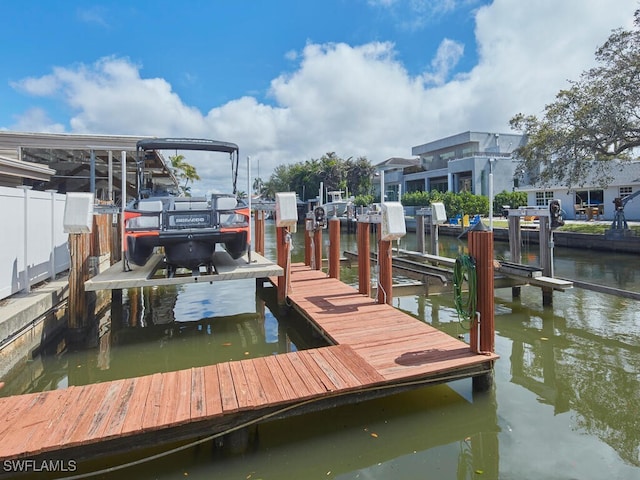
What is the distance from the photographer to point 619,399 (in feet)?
12.6

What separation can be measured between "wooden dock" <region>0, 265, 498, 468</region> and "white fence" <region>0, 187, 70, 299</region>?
2691mm

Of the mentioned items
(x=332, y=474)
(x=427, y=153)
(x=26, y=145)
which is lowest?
(x=332, y=474)

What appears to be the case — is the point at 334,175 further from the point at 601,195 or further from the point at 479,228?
the point at 479,228

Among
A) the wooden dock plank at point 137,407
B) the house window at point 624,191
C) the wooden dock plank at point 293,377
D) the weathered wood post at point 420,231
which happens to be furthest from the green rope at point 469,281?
the house window at point 624,191

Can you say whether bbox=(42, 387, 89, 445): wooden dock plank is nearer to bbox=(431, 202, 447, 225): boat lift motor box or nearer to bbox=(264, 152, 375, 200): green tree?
bbox=(431, 202, 447, 225): boat lift motor box

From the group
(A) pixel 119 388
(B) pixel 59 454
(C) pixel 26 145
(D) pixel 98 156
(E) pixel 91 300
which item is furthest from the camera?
(D) pixel 98 156

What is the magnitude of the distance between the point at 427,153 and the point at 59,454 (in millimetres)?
41669

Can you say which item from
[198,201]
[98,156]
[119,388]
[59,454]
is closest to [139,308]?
[198,201]

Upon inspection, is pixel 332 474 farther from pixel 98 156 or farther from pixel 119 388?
pixel 98 156

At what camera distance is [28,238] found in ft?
18.9

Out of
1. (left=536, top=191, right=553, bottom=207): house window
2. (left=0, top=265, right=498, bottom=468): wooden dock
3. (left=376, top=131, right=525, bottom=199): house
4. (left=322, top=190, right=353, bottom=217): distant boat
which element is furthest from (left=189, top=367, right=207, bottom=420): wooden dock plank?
(left=536, top=191, right=553, bottom=207): house window

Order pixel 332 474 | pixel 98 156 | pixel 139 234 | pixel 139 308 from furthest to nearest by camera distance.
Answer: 1. pixel 98 156
2. pixel 139 308
3. pixel 139 234
4. pixel 332 474

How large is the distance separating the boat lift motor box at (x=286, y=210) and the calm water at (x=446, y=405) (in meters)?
1.64

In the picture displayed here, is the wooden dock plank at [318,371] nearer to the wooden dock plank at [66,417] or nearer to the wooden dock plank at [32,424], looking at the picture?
the wooden dock plank at [66,417]
